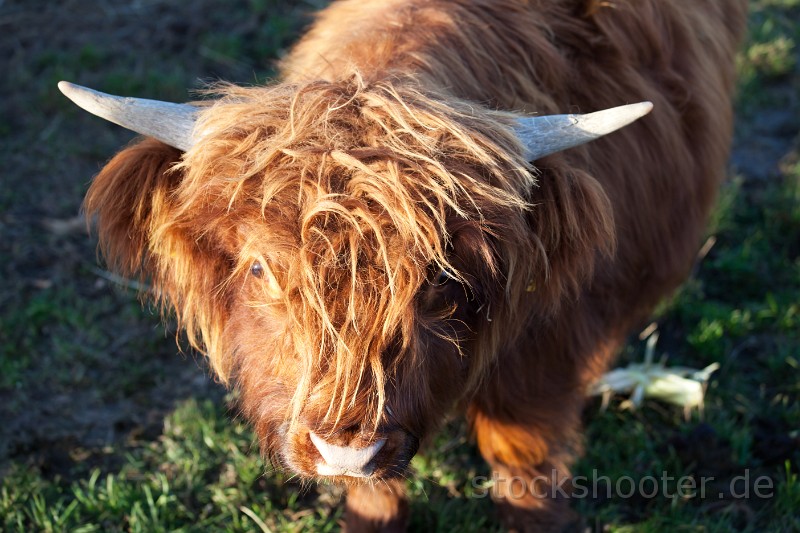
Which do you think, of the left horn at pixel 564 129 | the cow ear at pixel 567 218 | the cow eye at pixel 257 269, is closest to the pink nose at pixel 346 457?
the cow eye at pixel 257 269

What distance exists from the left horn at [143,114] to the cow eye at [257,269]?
39 centimetres

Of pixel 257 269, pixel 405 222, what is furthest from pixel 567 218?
pixel 257 269

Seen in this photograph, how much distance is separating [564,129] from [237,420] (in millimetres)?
1597

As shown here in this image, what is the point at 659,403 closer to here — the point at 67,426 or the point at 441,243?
the point at 441,243

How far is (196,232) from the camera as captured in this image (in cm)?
216

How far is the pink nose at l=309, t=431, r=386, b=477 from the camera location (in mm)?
1924

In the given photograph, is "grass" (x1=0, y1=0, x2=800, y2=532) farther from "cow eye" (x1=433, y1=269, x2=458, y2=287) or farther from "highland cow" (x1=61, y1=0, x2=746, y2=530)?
"cow eye" (x1=433, y1=269, x2=458, y2=287)

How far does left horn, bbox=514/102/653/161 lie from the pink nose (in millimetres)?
871

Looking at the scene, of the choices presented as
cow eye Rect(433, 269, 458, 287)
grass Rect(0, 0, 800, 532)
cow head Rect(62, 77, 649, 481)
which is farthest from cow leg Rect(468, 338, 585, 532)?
cow eye Rect(433, 269, 458, 287)

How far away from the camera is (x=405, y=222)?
1.96 m

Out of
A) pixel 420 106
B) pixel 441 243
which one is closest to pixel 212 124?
pixel 420 106

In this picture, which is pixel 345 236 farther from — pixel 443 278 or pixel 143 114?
pixel 143 114

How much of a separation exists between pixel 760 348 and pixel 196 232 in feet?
9.19

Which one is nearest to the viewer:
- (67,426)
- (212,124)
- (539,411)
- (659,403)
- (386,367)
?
(386,367)
